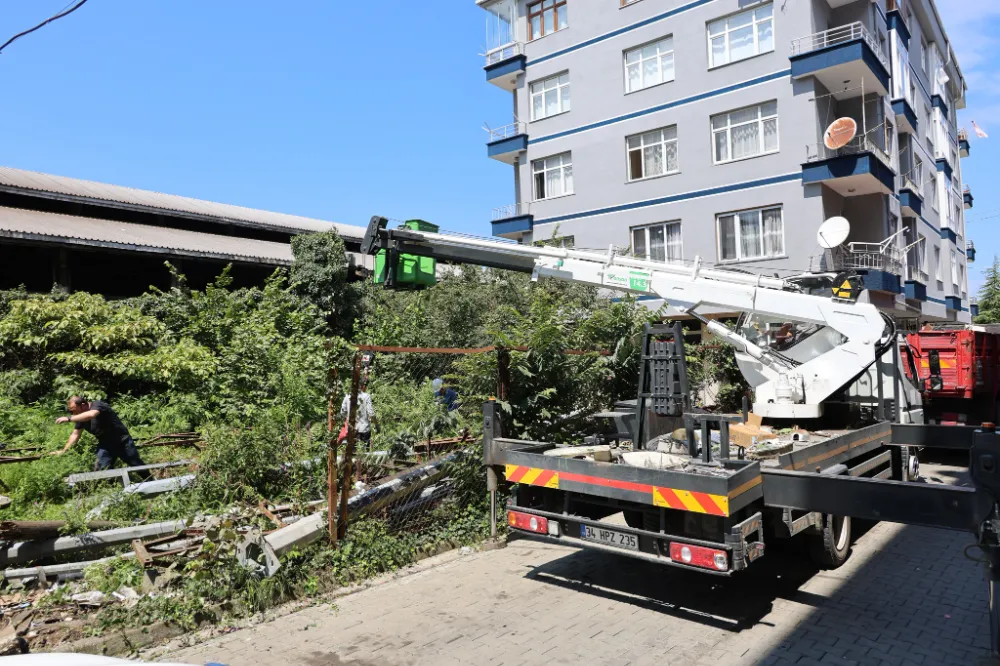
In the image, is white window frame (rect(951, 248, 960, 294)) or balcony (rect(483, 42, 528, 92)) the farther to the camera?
white window frame (rect(951, 248, 960, 294))

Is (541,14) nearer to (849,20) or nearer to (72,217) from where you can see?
(849,20)

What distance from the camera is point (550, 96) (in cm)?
2470

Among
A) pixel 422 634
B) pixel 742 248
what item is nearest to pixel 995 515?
pixel 422 634

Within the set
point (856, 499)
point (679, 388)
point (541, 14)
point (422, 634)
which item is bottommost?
point (422, 634)

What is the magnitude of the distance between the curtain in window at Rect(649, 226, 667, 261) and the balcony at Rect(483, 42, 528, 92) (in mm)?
8336

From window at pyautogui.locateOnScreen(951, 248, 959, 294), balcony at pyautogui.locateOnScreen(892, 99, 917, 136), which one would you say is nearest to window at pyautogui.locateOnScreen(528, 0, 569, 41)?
balcony at pyautogui.locateOnScreen(892, 99, 917, 136)

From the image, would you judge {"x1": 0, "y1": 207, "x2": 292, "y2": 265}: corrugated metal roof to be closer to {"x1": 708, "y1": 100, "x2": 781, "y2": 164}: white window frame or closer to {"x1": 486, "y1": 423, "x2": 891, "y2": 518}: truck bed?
{"x1": 708, "y1": 100, "x2": 781, "y2": 164}: white window frame

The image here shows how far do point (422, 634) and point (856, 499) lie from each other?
128 inches

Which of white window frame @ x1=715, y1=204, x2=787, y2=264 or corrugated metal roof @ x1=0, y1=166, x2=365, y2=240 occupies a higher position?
corrugated metal roof @ x1=0, y1=166, x2=365, y2=240

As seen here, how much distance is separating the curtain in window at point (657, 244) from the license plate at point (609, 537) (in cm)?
1719

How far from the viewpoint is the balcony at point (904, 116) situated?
2219cm

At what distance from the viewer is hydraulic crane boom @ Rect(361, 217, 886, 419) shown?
24.1 feet

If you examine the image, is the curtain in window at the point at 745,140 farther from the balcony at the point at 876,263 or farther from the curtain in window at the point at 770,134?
the balcony at the point at 876,263

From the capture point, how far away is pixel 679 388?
6.19 metres
